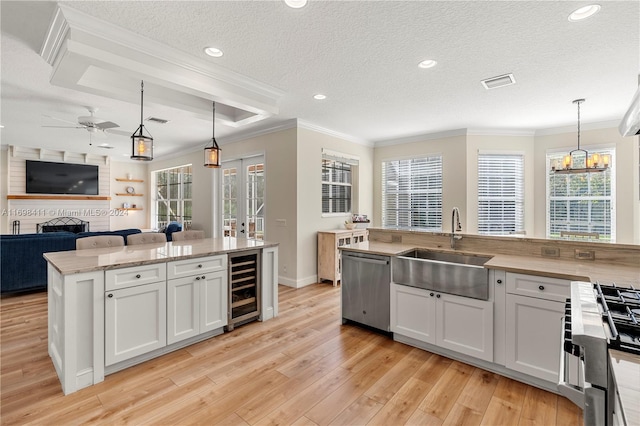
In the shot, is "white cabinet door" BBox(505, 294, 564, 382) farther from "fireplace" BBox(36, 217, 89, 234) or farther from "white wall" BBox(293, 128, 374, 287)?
"fireplace" BBox(36, 217, 89, 234)

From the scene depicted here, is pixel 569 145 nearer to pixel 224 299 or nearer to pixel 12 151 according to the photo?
pixel 224 299

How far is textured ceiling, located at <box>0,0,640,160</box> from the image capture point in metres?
2.17

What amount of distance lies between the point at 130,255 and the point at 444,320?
2826 millimetres

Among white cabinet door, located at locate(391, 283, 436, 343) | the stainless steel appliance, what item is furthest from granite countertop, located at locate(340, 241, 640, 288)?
the stainless steel appliance

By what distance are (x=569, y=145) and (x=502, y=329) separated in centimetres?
455

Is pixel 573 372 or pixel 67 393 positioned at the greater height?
pixel 573 372

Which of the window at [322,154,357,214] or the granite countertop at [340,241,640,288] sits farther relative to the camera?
the window at [322,154,357,214]

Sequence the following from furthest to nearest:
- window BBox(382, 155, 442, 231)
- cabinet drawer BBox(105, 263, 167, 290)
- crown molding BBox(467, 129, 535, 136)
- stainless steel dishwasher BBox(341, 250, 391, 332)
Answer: window BBox(382, 155, 442, 231)
crown molding BBox(467, 129, 535, 136)
stainless steel dishwasher BBox(341, 250, 391, 332)
cabinet drawer BBox(105, 263, 167, 290)

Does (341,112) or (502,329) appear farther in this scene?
(341,112)

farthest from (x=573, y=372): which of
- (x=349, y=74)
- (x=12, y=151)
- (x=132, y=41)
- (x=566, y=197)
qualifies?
(x=12, y=151)

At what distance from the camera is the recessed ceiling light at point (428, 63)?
2.92m

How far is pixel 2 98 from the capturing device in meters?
3.88

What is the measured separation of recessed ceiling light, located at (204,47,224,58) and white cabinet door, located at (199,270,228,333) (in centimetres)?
208

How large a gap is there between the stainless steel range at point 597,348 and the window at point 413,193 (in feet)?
16.0
